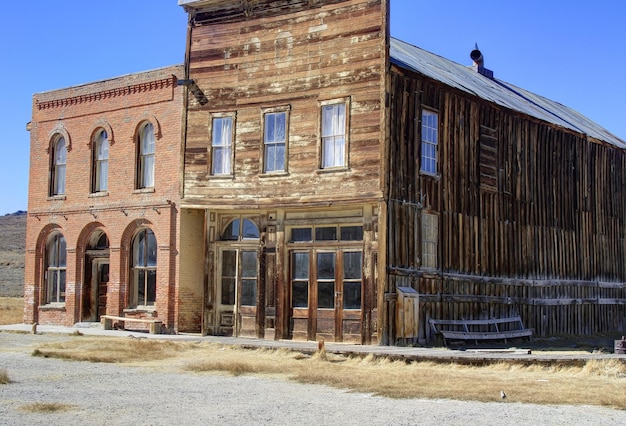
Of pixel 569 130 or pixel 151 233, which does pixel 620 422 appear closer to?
pixel 151 233

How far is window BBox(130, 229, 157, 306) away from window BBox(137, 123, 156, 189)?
1.51 meters

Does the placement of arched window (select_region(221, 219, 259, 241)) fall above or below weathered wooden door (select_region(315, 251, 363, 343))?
above

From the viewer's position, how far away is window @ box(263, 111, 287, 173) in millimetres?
22141

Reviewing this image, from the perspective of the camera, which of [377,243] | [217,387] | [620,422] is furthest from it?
[377,243]

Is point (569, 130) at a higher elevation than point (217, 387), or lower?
higher

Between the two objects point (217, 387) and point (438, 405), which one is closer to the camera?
point (438, 405)

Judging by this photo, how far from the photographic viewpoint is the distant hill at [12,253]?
58.3 metres

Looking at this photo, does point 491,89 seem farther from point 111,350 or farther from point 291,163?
point 111,350

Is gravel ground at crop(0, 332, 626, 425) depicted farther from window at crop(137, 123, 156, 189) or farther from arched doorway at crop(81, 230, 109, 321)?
arched doorway at crop(81, 230, 109, 321)

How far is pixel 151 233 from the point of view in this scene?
2488cm

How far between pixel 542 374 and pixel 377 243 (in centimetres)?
600

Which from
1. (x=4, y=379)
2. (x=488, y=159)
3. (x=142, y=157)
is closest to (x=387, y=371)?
(x=4, y=379)

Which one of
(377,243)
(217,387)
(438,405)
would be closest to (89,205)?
(377,243)

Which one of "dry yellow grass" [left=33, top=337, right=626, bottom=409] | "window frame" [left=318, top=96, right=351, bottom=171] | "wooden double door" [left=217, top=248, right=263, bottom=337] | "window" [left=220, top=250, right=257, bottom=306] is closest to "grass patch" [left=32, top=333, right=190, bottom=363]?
"dry yellow grass" [left=33, top=337, right=626, bottom=409]
